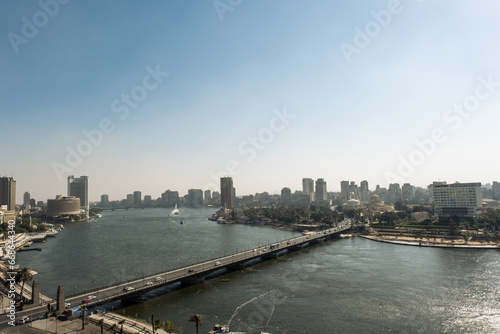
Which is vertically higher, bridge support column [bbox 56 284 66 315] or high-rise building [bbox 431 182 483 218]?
high-rise building [bbox 431 182 483 218]

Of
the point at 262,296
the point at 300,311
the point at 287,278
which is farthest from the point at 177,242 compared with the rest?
the point at 300,311

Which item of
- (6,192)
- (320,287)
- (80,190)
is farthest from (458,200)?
(80,190)

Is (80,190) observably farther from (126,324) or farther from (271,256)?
(126,324)

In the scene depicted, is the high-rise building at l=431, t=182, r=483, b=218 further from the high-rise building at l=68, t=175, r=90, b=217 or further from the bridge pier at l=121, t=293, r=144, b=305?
the high-rise building at l=68, t=175, r=90, b=217

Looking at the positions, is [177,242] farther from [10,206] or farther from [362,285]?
[10,206]

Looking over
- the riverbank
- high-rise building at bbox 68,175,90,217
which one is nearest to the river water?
the riverbank

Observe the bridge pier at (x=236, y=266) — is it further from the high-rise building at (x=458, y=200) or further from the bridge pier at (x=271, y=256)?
the high-rise building at (x=458, y=200)

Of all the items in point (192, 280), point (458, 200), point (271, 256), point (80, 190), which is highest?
point (80, 190)
